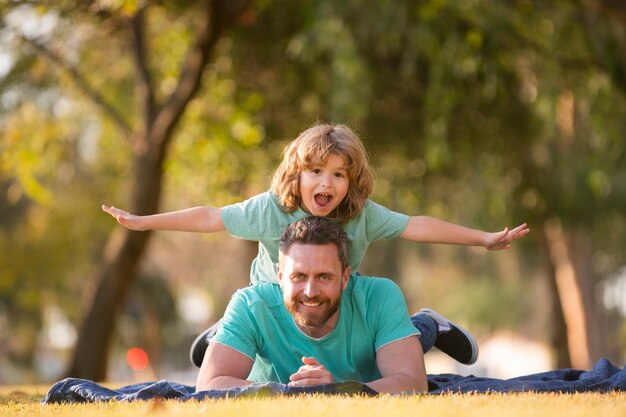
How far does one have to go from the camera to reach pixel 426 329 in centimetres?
570

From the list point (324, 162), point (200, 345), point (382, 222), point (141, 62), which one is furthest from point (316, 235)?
point (141, 62)

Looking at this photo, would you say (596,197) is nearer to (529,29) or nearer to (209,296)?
(529,29)

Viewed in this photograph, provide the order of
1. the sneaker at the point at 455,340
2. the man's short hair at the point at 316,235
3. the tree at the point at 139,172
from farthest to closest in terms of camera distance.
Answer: the tree at the point at 139,172 → the sneaker at the point at 455,340 → the man's short hair at the point at 316,235

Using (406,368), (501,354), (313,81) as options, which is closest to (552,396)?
(406,368)

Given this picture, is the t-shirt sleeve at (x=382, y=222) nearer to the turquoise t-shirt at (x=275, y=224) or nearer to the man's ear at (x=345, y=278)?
the turquoise t-shirt at (x=275, y=224)

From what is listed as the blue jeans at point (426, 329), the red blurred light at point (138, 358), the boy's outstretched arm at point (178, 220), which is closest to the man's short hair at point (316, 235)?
the boy's outstretched arm at point (178, 220)

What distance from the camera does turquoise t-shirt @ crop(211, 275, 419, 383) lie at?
5172 millimetres

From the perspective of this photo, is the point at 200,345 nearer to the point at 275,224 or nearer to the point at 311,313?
the point at 275,224

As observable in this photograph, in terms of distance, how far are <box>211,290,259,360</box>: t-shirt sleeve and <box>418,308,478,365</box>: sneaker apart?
1113 millimetres

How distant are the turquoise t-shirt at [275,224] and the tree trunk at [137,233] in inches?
275

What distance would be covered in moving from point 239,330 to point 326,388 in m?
0.62

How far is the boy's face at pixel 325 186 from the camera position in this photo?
5406 millimetres

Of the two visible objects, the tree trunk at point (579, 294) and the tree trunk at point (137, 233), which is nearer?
the tree trunk at point (137, 233)

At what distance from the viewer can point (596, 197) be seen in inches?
582
